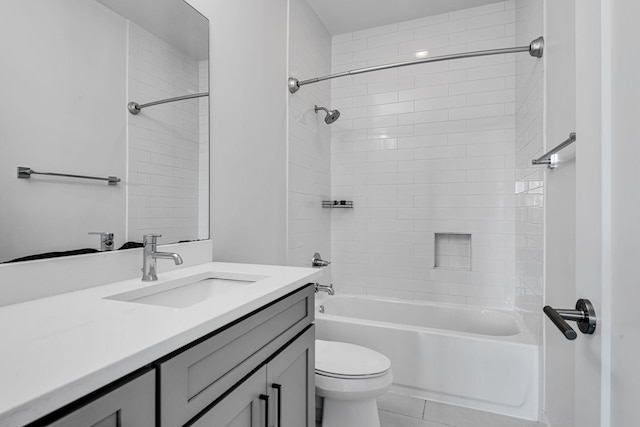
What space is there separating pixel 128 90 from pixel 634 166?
140 cm

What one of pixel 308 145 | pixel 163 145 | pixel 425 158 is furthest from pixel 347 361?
pixel 425 158

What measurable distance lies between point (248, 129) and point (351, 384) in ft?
4.75

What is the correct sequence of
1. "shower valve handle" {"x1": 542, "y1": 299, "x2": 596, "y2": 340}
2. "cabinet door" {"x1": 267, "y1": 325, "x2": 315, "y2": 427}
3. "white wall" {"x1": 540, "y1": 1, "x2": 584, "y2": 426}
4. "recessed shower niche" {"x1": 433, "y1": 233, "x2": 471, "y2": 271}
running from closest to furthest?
"shower valve handle" {"x1": 542, "y1": 299, "x2": 596, "y2": 340} → "cabinet door" {"x1": 267, "y1": 325, "x2": 315, "y2": 427} → "white wall" {"x1": 540, "y1": 1, "x2": 584, "y2": 426} → "recessed shower niche" {"x1": 433, "y1": 233, "x2": 471, "y2": 271}

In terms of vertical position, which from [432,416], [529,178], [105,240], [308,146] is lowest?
[432,416]

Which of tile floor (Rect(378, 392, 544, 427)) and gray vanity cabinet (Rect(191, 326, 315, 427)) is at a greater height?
gray vanity cabinet (Rect(191, 326, 315, 427))

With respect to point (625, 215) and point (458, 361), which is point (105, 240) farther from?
point (458, 361)

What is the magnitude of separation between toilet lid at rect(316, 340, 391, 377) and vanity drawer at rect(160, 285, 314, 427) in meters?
0.54

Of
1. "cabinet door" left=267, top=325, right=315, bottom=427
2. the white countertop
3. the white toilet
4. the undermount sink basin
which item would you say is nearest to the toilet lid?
the white toilet

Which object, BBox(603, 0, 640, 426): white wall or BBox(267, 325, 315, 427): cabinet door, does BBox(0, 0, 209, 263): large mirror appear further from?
BBox(603, 0, 640, 426): white wall

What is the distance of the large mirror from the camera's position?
0.89 meters

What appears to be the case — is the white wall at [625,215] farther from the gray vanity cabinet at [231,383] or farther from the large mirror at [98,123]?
the large mirror at [98,123]

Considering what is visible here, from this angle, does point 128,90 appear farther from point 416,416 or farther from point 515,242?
point 515,242

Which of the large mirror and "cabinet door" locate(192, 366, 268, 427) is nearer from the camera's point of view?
"cabinet door" locate(192, 366, 268, 427)

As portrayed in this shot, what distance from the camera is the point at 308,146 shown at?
2779 mm
